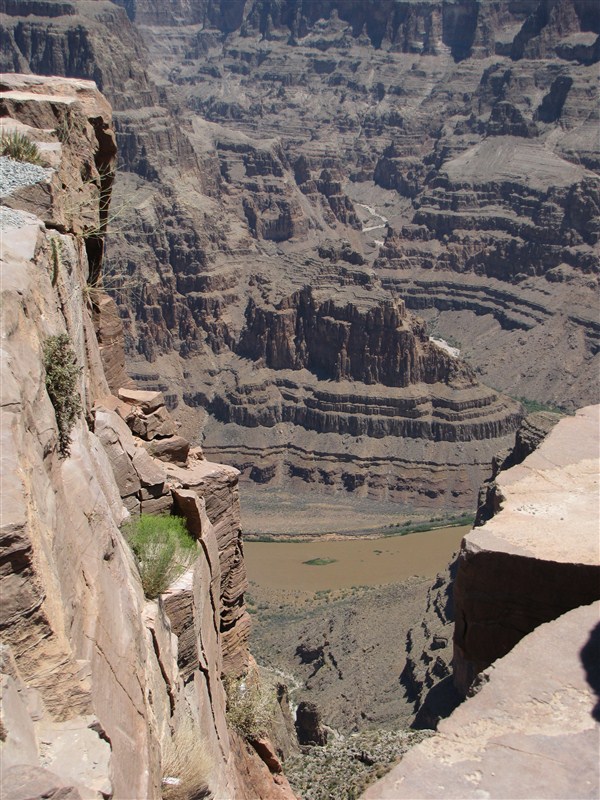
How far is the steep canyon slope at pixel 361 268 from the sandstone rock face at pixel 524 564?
42.3 metres

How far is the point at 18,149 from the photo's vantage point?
1540cm

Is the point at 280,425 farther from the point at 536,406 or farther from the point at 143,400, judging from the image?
the point at 143,400

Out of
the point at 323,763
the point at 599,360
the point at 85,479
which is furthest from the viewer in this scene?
the point at 599,360

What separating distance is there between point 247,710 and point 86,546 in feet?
32.2

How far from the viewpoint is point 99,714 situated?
9016 millimetres

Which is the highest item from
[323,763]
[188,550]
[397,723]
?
[188,550]

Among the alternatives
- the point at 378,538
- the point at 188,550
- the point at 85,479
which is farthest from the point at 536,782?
the point at 378,538

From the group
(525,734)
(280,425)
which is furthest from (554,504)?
(280,425)

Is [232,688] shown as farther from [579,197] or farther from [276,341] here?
[579,197]

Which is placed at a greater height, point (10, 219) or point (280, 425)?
point (10, 219)

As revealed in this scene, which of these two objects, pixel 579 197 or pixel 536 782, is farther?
pixel 579 197

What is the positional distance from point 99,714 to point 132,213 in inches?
4407

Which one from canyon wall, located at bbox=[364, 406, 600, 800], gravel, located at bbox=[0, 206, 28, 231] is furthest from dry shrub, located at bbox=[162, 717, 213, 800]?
gravel, located at bbox=[0, 206, 28, 231]

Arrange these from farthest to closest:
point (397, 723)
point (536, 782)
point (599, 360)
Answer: point (599, 360) → point (397, 723) → point (536, 782)
